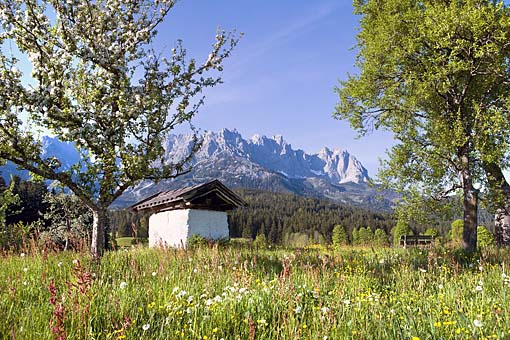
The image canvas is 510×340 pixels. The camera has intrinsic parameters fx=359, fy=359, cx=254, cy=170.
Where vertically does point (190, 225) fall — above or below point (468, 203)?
below

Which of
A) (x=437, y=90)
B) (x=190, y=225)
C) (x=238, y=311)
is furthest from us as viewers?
(x=190, y=225)

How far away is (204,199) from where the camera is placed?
80.2ft

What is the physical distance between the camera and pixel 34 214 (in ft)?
207

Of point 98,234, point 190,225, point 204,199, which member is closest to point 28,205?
point 204,199

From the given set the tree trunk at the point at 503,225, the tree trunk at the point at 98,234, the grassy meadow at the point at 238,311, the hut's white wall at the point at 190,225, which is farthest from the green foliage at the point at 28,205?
the tree trunk at the point at 503,225

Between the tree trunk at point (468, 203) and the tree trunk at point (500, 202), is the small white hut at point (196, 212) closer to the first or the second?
the tree trunk at point (468, 203)

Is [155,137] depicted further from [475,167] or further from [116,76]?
[475,167]

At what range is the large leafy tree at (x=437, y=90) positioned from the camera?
517 inches

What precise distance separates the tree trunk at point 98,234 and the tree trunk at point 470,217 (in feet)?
45.1

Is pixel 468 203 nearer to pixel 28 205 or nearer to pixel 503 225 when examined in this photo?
pixel 503 225

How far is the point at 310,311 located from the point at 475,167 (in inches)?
558

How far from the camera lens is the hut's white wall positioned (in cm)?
2341

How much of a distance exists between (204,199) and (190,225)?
6.88 ft

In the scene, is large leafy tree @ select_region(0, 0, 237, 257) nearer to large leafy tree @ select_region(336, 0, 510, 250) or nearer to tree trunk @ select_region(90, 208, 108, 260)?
tree trunk @ select_region(90, 208, 108, 260)
